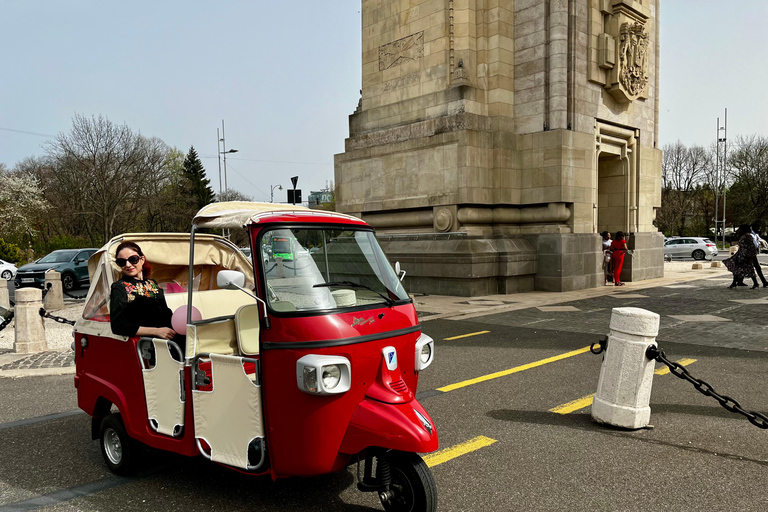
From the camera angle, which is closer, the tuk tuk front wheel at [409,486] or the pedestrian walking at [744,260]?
the tuk tuk front wheel at [409,486]

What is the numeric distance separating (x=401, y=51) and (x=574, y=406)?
14.7m

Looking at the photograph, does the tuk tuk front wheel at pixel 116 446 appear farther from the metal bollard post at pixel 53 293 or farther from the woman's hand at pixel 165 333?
the metal bollard post at pixel 53 293

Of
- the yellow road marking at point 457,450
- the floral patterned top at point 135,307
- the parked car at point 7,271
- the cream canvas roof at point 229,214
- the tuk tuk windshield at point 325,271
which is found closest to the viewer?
the tuk tuk windshield at point 325,271

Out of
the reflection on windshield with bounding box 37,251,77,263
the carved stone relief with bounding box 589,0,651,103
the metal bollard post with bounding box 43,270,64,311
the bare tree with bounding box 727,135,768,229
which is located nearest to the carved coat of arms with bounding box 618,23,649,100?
the carved stone relief with bounding box 589,0,651,103

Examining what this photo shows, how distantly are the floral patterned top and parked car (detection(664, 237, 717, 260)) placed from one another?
123 feet

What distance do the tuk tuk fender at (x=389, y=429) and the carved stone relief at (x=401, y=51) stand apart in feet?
51.8

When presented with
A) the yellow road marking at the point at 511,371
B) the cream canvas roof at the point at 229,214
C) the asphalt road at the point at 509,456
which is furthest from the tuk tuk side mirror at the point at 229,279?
the yellow road marking at the point at 511,371

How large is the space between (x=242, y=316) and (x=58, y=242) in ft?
152

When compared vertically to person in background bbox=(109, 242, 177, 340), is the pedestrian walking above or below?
below

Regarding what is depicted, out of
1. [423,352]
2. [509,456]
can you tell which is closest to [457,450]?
[509,456]

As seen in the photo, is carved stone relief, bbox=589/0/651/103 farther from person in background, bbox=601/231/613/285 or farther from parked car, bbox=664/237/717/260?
parked car, bbox=664/237/717/260

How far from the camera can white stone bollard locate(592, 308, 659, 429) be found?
504cm

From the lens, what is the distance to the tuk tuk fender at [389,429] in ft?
10.3

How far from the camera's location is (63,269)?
21.9m
